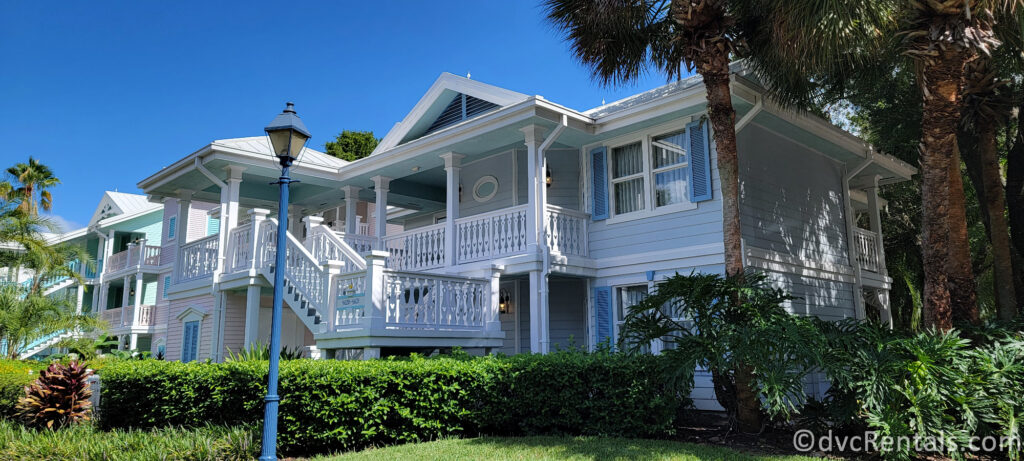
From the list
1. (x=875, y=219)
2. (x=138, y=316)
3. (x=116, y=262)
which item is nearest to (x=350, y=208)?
(x=875, y=219)

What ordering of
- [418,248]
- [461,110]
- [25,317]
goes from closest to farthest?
[418,248], [461,110], [25,317]

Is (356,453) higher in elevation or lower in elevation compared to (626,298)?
lower

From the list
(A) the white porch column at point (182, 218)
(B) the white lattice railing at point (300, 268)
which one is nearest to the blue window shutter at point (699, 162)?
(B) the white lattice railing at point (300, 268)

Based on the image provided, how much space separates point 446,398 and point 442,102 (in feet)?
30.2

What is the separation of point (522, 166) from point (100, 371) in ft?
29.2

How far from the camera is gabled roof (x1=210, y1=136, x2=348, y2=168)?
591 inches

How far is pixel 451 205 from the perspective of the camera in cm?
1367

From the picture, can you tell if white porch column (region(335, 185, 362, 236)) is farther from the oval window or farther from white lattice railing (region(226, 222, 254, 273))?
the oval window

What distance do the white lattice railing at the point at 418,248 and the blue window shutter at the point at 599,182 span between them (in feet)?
10.2

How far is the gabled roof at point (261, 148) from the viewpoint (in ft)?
49.3

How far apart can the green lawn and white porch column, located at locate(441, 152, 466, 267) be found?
5.69 m

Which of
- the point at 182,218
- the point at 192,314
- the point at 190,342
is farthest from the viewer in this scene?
the point at 182,218

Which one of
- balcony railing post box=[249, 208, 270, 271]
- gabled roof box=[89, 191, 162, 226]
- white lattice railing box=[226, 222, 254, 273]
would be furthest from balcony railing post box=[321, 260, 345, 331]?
gabled roof box=[89, 191, 162, 226]

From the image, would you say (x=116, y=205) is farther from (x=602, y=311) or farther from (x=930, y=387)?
(x=930, y=387)
